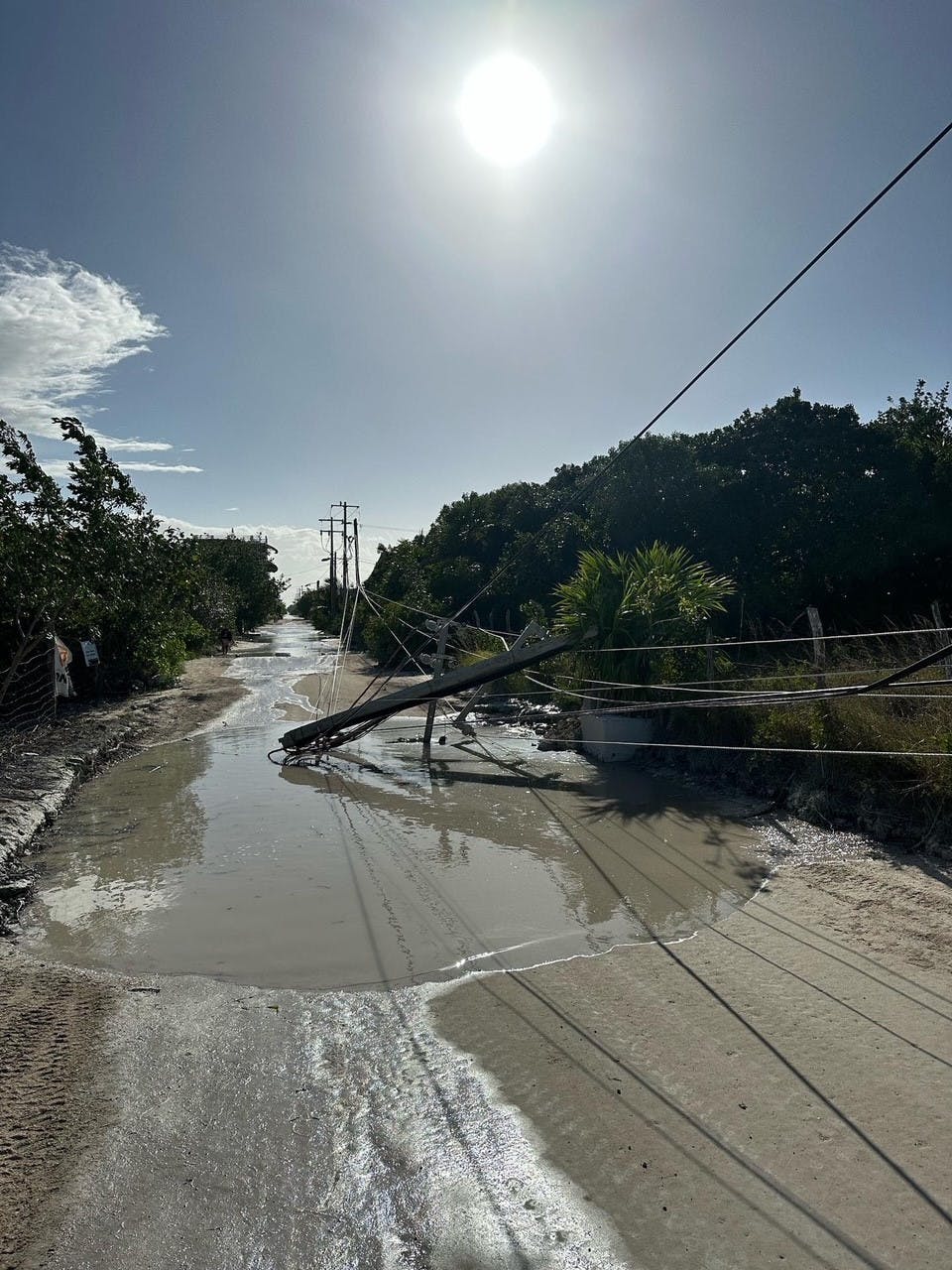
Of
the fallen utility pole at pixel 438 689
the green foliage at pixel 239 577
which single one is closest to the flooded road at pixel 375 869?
the fallen utility pole at pixel 438 689

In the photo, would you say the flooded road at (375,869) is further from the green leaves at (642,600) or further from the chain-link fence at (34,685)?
the chain-link fence at (34,685)

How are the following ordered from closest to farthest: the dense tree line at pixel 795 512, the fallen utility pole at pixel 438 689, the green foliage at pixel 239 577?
the fallen utility pole at pixel 438 689
the dense tree line at pixel 795 512
the green foliage at pixel 239 577

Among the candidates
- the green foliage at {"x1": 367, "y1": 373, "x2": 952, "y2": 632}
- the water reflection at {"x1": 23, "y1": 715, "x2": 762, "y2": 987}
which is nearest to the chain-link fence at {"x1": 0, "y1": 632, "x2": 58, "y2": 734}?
the water reflection at {"x1": 23, "y1": 715, "x2": 762, "y2": 987}

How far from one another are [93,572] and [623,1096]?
39.2 feet

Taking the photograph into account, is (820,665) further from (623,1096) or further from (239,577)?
(239,577)

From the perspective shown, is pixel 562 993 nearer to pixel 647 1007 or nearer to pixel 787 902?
pixel 647 1007

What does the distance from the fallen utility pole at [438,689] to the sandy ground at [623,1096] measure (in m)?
5.58

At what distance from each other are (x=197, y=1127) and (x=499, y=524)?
95.6 ft

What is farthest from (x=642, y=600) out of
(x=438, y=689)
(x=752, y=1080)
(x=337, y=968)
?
(x=752, y=1080)

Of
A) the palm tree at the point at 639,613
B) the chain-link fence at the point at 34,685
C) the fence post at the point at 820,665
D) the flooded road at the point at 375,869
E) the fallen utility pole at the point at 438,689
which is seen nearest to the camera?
the flooded road at the point at 375,869

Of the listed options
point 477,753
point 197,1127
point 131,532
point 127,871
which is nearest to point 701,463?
point 477,753

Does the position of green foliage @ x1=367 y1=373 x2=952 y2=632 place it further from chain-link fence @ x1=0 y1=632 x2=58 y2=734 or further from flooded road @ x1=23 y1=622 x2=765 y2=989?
chain-link fence @ x1=0 y1=632 x2=58 y2=734

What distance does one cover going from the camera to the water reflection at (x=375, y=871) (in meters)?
5.37

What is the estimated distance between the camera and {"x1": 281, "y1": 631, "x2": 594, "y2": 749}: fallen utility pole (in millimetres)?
10578
